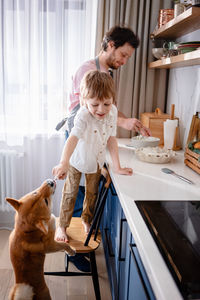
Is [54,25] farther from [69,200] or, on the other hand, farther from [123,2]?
[69,200]

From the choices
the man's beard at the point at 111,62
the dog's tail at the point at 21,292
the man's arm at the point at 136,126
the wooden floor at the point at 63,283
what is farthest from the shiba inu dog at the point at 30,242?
the man's beard at the point at 111,62

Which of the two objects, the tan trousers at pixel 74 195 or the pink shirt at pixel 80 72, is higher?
the pink shirt at pixel 80 72

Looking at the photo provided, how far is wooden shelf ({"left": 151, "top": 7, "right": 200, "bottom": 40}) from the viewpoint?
1673mm

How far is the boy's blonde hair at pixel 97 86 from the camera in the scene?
5.23 feet

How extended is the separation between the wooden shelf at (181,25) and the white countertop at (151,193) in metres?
0.88

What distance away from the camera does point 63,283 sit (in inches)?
84.7

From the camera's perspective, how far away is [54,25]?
253 centimetres

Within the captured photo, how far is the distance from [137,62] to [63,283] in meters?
1.87

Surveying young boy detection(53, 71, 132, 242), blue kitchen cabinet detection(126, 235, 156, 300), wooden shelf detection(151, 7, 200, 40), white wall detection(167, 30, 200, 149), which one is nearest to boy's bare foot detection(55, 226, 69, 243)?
young boy detection(53, 71, 132, 242)

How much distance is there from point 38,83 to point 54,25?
19.9 inches

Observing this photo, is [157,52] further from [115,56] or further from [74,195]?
[74,195]

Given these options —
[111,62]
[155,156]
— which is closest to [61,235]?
[155,156]

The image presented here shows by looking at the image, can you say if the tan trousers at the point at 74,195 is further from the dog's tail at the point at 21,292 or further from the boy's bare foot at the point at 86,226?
the dog's tail at the point at 21,292

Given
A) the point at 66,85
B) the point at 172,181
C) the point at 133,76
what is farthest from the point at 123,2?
the point at 172,181
